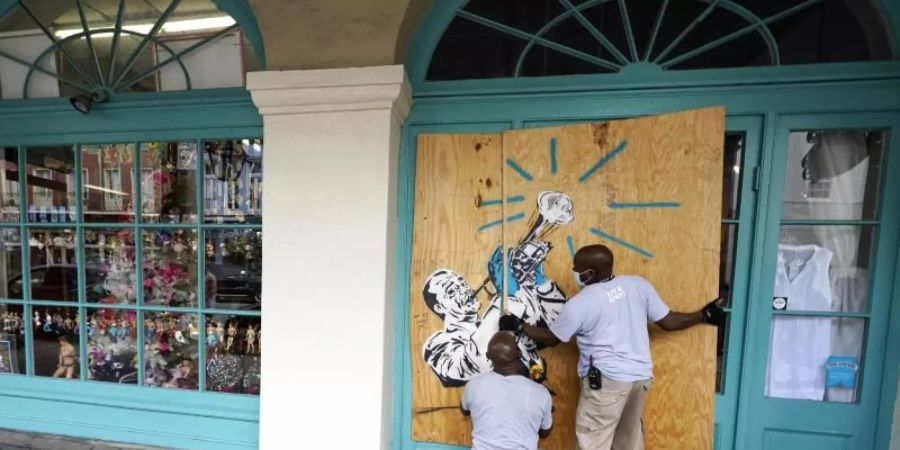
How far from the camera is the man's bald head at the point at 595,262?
6.10 ft

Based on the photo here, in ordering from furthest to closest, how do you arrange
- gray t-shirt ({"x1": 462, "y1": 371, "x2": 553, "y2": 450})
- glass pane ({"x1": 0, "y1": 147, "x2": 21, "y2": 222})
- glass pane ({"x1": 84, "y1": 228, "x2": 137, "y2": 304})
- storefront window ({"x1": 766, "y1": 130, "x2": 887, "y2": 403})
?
1. glass pane ({"x1": 0, "y1": 147, "x2": 21, "y2": 222})
2. glass pane ({"x1": 84, "y1": 228, "x2": 137, "y2": 304})
3. storefront window ({"x1": 766, "y1": 130, "x2": 887, "y2": 403})
4. gray t-shirt ({"x1": 462, "y1": 371, "x2": 553, "y2": 450})

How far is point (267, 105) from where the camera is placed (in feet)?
6.91

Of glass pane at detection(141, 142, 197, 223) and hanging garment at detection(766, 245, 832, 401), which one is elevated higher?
glass pane at detection(141, 142, 197, 223)

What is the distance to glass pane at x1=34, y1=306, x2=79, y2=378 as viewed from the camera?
2869 mm

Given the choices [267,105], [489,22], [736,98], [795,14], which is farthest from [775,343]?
[267,105]

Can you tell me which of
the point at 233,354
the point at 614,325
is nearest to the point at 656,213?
the point at 614,325

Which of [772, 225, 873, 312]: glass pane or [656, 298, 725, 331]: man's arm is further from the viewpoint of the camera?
[772, 225, 873, 312]: glass pane

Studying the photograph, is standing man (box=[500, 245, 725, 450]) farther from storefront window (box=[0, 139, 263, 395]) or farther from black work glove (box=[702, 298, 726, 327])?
storefront window (box=[0, 139, 263, 395])

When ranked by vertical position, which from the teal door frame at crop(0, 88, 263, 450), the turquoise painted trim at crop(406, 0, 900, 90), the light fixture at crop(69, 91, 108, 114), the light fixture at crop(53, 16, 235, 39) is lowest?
the teal door frame at crop(0, 88, 263, 450)

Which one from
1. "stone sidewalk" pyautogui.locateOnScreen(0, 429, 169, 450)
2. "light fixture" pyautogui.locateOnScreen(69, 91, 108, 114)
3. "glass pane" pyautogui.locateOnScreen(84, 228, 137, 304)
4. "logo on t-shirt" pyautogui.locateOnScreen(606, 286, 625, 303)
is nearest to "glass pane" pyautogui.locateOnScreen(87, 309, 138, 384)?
"glass pane" pyautogui.locateOnScreen(84, 228, 137, 304)

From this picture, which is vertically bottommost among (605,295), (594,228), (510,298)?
(510,298)

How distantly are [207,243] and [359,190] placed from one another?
135 centimetres

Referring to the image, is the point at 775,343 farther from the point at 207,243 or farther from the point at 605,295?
the point at 207,243

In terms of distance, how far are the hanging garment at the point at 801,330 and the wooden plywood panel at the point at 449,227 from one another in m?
1.68
